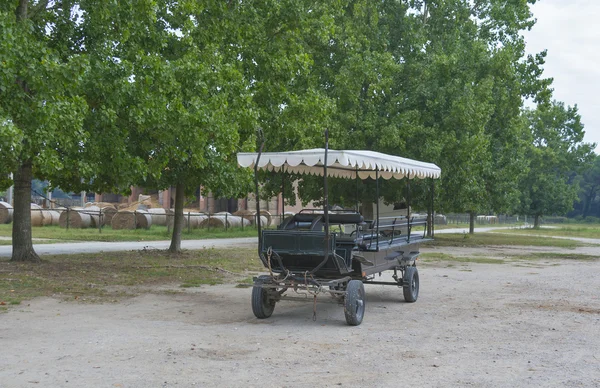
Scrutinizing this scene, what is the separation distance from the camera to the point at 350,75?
30.3m

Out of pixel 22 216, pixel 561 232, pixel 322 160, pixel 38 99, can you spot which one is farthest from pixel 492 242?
pixel 322 160

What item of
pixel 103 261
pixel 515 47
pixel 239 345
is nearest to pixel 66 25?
pixel 103 261

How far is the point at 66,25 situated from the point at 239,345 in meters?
11.4

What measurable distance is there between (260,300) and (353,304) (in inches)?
56.1

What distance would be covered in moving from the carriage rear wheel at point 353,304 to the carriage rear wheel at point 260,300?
4.29 feet

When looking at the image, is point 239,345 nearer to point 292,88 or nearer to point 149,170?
point 149,170

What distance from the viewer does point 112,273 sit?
56.4 feet

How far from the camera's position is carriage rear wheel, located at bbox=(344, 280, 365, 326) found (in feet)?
34.9

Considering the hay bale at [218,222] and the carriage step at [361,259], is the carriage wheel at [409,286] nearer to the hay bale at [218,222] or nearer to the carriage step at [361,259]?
the carriage step at [361,259]

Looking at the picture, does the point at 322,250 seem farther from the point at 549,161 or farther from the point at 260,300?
the point at 549,161

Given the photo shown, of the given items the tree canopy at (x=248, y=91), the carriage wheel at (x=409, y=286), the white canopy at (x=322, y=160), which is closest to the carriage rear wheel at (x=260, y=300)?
the white canopy at (x=322, y=160)

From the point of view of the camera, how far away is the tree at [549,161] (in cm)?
7156

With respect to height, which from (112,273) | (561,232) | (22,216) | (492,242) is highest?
(22,216)

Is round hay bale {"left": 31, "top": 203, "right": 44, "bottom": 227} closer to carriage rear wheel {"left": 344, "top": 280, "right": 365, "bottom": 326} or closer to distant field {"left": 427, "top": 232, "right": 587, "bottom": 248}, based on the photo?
distant field {"left": 427, "top": 232, "right": 587, "bottom": 248}
